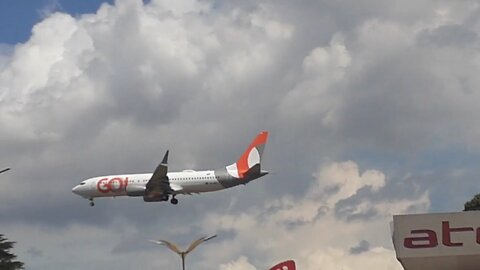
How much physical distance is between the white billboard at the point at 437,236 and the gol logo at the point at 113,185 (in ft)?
255

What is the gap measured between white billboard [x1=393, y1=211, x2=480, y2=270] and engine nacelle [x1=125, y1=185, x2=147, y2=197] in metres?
75.4

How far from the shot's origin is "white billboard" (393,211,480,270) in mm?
38656

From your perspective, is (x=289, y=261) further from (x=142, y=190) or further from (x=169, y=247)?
(x=142, y=190)

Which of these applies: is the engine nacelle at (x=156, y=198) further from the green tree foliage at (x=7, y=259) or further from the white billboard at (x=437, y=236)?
the white billboard at (x=437, y=236)

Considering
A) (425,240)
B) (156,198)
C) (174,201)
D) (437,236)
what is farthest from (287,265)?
(156,198)

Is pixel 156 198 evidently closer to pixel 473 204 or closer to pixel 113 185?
pixel 113 185

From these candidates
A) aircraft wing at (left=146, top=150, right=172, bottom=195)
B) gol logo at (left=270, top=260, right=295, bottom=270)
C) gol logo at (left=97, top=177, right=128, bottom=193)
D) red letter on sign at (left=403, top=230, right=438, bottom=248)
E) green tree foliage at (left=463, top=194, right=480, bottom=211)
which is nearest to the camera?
red letter on sign at (left=403, top=230, right=438, bottom=248)

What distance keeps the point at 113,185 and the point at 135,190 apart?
2.68 m

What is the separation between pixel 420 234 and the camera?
38.8m

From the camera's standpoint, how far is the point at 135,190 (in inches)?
4478

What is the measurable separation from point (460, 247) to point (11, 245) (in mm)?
44432

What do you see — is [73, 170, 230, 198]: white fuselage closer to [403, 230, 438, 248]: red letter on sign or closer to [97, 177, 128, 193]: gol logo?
[97, 177, 128, 193]: gol logo

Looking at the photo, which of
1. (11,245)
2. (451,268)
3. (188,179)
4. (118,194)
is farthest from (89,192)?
(451,268)

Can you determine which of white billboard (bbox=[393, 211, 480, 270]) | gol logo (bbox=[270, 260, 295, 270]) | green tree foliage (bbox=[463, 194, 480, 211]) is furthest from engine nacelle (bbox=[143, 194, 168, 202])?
white billboard (bbox=[393, 211, 480, 270])
